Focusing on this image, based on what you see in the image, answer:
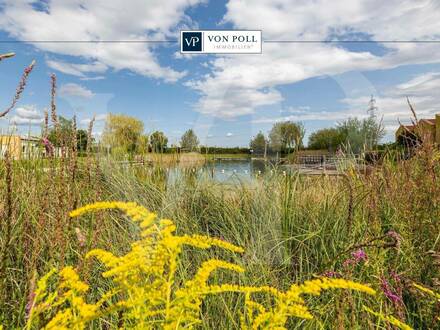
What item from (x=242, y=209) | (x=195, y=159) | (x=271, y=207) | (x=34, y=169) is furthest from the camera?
(x=195, y=159)

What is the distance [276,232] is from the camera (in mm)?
2945

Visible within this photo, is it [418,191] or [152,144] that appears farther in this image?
[152,144]

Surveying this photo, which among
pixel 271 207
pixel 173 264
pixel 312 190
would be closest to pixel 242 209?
pixel 271 207

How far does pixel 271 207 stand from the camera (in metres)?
3.13

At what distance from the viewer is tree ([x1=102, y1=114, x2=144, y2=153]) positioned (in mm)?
5940

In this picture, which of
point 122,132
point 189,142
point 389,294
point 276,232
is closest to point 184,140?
point 189,142

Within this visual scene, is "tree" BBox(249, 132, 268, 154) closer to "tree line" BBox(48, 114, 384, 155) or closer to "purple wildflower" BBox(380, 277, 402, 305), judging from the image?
"tree line" BBox(48, 114, 384, 155)

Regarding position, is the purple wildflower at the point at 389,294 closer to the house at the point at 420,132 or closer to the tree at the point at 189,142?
the house at the point at 420,132

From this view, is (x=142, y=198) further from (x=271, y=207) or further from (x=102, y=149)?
(x=102, y=149)

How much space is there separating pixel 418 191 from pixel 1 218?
2.99m

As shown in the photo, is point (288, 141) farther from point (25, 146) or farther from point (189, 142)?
point (25, 146)

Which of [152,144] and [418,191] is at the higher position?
[152,144]

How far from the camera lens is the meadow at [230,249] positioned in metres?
1.16

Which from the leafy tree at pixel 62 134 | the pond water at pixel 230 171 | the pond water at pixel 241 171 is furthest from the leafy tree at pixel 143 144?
the pond water at pixel 241 171
